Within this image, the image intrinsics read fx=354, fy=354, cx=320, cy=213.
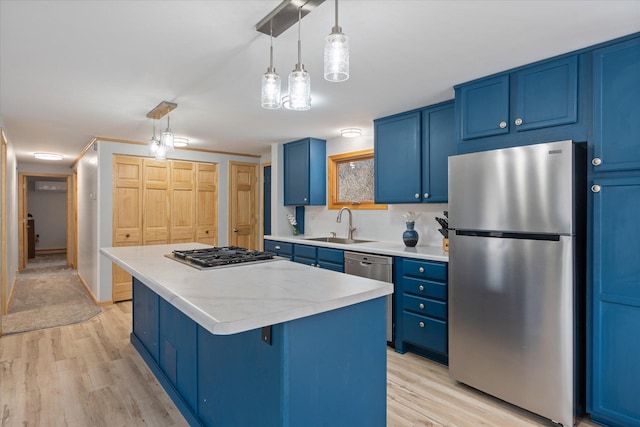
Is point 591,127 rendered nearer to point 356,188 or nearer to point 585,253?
point 585,253

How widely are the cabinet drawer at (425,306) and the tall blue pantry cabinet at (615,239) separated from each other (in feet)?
3.07

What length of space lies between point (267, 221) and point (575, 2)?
4969 mm

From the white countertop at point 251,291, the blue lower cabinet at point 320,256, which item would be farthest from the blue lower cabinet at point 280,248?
the white countertop at point 251,291

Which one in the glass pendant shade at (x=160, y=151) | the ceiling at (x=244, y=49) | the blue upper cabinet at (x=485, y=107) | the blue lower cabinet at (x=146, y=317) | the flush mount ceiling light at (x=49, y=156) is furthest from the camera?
the flush mount ceiling light at (x=49, y=156)

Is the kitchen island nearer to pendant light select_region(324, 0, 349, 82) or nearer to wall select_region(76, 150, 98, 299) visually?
pendant light select_region(324, 0, 349, 82)

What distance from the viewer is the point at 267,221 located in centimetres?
600

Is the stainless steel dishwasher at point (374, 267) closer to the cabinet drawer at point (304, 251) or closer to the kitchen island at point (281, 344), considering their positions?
the cabinet drawer at point (304, 251)

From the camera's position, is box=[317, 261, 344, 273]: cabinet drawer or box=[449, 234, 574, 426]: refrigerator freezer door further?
box=[317, 261, 344, 273]: cabinet drawer

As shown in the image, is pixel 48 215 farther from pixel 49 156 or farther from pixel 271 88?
pixel 271 88

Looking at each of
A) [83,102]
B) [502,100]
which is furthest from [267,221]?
[502,100]

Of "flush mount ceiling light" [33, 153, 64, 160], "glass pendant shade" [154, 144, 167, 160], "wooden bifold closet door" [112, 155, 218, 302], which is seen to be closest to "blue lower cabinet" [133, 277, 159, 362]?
"glass pendant shade" [154, 144, 167, 160]

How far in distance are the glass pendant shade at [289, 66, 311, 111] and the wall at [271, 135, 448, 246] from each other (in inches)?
91.2

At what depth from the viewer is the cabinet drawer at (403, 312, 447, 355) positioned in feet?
9.04

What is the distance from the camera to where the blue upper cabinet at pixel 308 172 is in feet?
15.0
